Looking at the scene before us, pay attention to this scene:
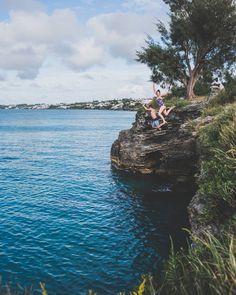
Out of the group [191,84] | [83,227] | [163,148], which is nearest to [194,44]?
[191,84]

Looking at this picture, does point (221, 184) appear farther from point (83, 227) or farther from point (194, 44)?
point (194, 44)

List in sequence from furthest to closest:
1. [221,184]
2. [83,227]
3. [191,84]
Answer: [191,84]
[83,227]
[221,184]

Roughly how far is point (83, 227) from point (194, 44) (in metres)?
35.9

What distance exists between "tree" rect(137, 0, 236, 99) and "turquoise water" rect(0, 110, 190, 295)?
18.9 m

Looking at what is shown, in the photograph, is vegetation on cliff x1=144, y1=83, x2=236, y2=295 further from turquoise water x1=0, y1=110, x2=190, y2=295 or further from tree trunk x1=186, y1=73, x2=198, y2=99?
tree trunk x1=186, y1=73, x2=198, y2=99

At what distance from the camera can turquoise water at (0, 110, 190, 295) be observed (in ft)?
57.3

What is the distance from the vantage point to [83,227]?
2389cm

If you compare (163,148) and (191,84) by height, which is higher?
(191,84)

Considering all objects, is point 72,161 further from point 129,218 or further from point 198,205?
point 198,205

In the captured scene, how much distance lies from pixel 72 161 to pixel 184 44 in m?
24.0

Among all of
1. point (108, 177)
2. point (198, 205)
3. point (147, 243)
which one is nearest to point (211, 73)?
point (108, 177)

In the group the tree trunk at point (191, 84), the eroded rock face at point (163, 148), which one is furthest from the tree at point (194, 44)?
the eroded rock face at point (163, 148)

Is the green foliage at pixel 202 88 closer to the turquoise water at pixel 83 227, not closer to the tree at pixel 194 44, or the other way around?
the tree at pixel 194 44

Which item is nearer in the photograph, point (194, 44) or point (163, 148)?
point (163, 148)
